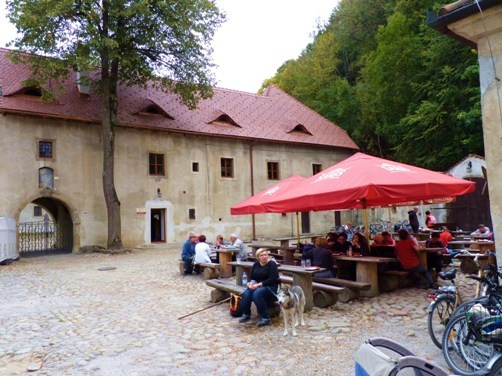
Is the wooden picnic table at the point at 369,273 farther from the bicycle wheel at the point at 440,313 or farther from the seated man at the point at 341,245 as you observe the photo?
the bicycle wheel at the point at 440,313

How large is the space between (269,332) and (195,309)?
2.23 meters

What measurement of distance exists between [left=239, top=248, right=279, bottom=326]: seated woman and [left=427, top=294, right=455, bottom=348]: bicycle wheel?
2437 mm

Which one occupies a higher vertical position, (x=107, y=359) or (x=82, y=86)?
(x=82, y=86)

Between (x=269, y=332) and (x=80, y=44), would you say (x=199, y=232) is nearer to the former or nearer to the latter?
(x=80, y=44)

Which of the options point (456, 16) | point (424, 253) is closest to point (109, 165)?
point (424, 253)

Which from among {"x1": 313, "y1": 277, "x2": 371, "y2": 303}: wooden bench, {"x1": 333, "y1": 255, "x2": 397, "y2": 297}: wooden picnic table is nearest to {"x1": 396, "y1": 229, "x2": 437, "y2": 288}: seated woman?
{"x1": 333, "y1": 255, "x2": 397, "y2": 297}: wooden picnic table

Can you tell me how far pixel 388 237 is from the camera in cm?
1097

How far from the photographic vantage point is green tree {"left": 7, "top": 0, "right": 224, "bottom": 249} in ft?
59.8

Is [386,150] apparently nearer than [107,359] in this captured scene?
No

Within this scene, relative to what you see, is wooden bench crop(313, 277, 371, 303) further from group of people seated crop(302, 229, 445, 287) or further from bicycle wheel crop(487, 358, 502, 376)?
bicycle wheel crop(487, 358, 502, 376)

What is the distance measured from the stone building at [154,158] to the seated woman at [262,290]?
54.2 feet

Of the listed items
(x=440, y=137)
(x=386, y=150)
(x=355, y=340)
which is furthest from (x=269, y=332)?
(x=386, y=150)

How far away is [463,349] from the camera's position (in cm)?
441

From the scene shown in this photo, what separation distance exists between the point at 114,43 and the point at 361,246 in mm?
14150
